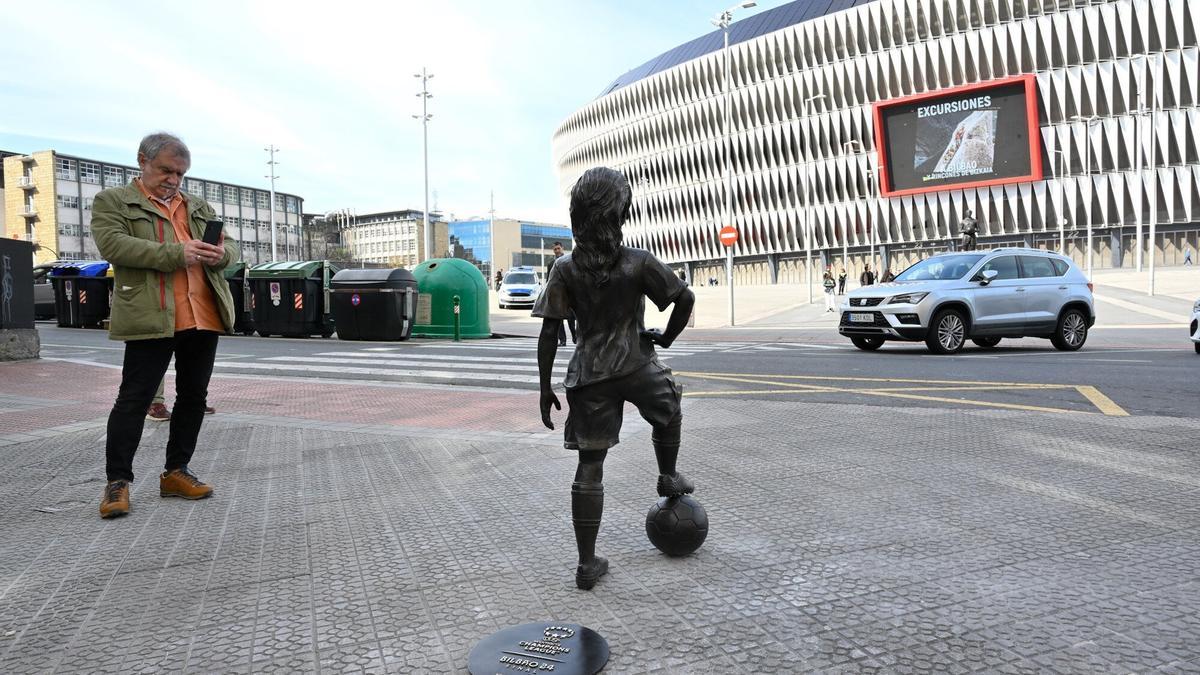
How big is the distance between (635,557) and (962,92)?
63.8m

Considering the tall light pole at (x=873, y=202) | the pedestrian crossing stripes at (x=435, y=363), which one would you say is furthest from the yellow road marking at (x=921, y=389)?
the tall light pole at (x=873, y=202)

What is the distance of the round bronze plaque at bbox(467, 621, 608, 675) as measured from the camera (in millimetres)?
2287

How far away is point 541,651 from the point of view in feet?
7.90

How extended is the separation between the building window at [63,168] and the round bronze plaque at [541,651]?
96.5 meters


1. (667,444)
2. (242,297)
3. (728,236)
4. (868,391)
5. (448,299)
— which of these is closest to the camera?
(667,444)

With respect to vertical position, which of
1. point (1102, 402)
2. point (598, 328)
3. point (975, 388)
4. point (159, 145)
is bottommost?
point (1102, 402)

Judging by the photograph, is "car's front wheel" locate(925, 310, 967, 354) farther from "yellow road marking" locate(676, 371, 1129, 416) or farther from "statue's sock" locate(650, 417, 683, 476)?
"statue's sock" locate(650, 417, 683, 476)

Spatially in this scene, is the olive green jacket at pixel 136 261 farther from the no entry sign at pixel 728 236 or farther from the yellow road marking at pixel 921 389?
the no entry sign at pixel 728 236

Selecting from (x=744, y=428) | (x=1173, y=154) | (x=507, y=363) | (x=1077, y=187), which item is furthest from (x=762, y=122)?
(x=744, y=428)

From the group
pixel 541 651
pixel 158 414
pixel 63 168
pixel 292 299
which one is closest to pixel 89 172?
pixel 63 168

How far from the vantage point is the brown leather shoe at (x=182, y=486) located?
4.32 metres

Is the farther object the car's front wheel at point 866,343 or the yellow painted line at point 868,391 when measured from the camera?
the car's front wheel at point 866,343

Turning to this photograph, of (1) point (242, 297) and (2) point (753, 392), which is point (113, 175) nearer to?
(1) point (242, 297)

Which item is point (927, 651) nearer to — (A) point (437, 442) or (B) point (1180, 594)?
(B) point (1180, 594)
